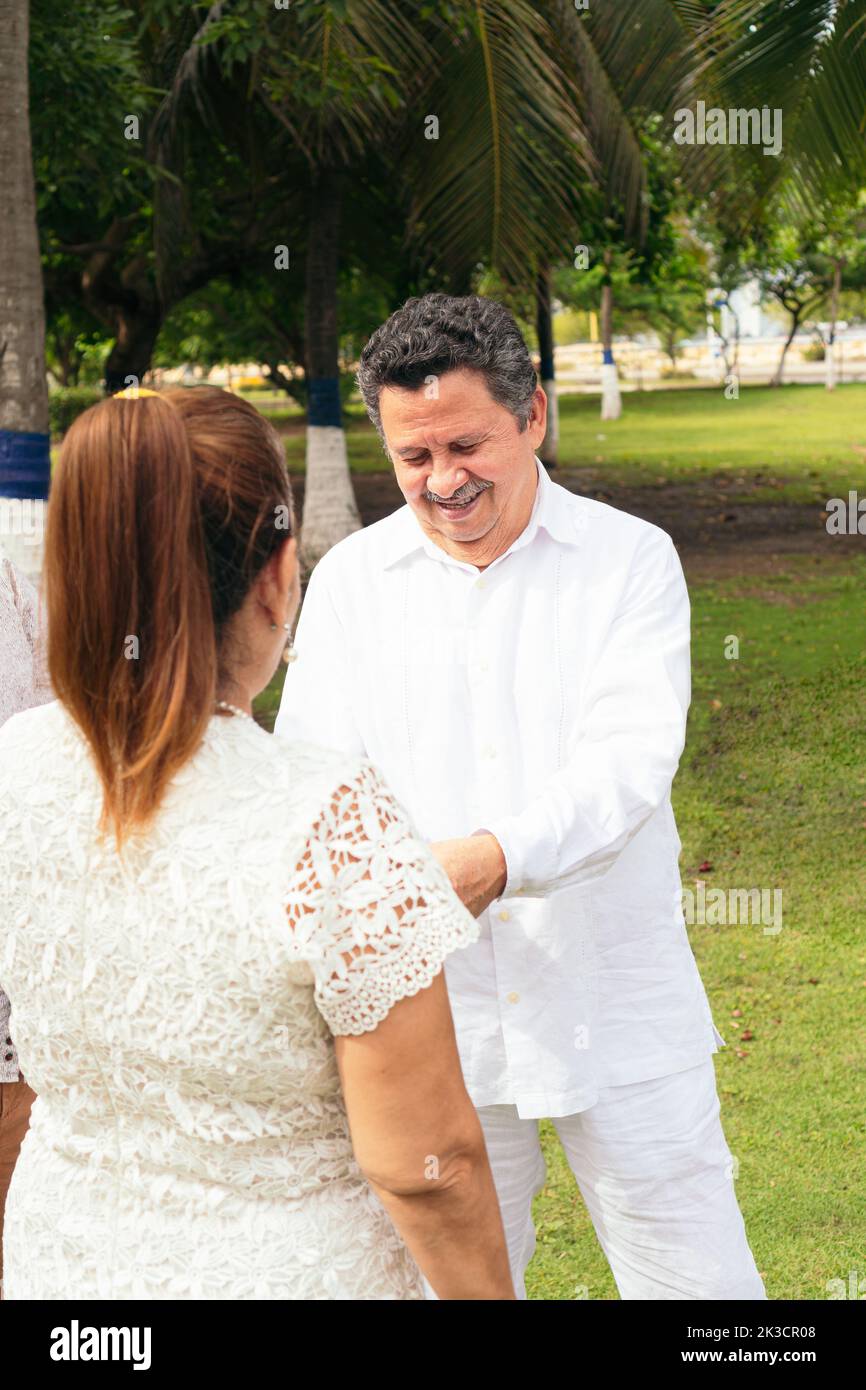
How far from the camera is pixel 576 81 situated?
1218cm

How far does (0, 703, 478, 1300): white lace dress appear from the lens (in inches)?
57.6

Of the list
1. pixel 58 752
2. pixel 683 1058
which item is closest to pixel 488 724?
pixel 683 1058

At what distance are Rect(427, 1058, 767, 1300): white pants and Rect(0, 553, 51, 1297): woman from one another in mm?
805

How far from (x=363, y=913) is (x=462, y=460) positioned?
1165mm

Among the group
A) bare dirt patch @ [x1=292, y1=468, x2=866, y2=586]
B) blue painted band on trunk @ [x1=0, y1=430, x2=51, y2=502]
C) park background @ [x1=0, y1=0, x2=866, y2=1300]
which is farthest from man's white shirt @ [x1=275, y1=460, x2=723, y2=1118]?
bare dirt patch @ [x1=292, y1=468, x2=866, y2=586]

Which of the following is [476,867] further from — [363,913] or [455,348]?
[455,348]

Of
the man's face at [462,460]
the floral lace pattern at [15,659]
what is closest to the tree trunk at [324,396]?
the floral lace pattern at [15,659]

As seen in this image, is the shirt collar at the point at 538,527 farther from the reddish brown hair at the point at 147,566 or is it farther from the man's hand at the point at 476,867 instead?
the reddish brown hair at the point at 147,566

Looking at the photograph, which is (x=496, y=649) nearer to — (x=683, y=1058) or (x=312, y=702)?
(x=312, y=702)

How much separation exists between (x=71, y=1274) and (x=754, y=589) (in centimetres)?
1089

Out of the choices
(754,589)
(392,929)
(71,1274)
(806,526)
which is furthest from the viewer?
(806,526)

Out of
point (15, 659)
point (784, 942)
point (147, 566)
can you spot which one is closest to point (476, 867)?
point (147, 566)

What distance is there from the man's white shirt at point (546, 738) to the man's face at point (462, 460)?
4cm

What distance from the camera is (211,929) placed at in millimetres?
1483
